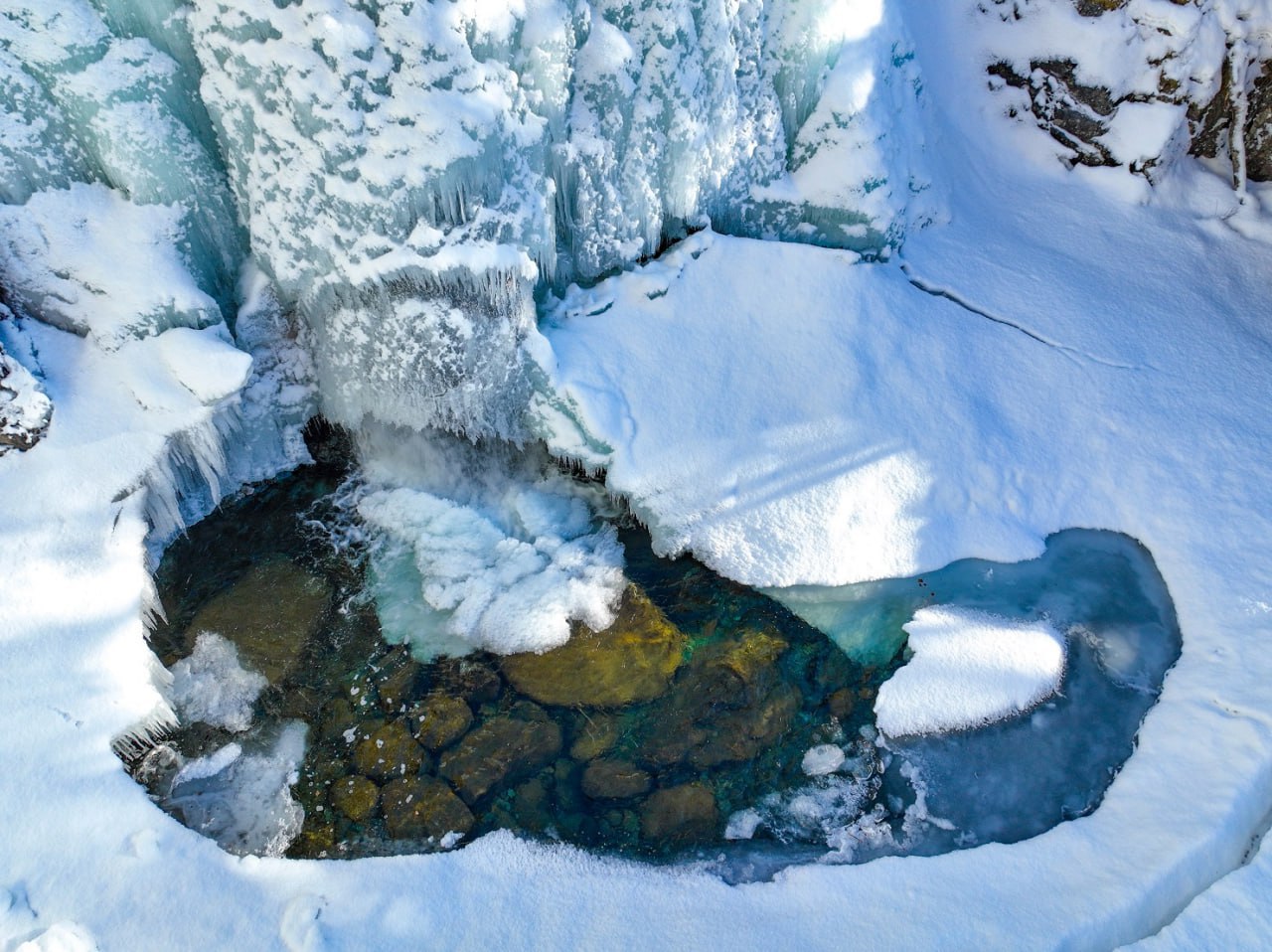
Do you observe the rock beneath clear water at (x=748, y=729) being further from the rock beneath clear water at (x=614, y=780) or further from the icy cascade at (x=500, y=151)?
the icy cascade at (x=500, y=151)

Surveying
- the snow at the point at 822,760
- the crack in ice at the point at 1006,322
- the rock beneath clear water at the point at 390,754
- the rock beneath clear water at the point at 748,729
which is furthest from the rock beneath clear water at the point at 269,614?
the crack in ice at the point at 1006,322

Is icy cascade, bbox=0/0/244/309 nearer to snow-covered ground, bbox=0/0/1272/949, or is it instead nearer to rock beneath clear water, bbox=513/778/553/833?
snow-covered ground, bbox=0/0/1272/949

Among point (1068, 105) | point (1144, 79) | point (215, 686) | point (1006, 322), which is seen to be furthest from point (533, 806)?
point (1144, 79)

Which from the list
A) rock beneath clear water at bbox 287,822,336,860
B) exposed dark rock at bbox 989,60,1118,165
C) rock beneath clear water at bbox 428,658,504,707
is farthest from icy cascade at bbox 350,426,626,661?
exposed dark rock at bbox 989,60,1118,165

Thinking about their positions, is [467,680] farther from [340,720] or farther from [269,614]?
[269,614]

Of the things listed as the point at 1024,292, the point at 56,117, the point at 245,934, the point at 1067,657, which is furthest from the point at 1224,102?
the point at 245,934

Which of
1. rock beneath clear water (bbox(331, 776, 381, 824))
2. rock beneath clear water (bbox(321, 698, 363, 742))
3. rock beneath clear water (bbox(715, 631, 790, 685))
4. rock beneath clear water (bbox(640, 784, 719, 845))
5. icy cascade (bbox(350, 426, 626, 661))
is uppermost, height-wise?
icy cascade (bbox(350, 426, 626, 661))
